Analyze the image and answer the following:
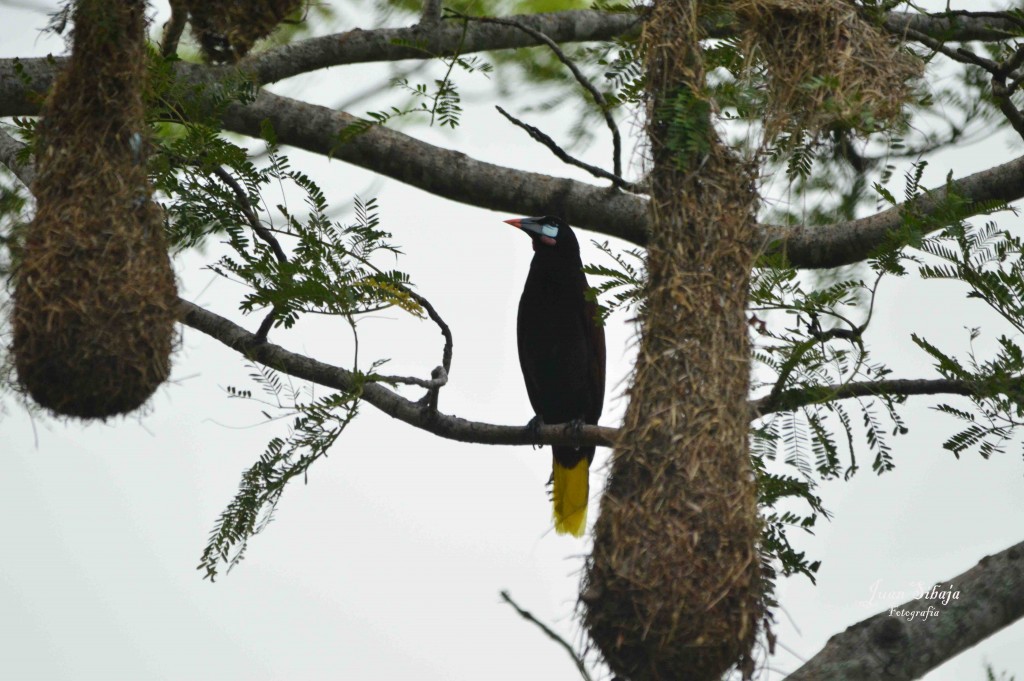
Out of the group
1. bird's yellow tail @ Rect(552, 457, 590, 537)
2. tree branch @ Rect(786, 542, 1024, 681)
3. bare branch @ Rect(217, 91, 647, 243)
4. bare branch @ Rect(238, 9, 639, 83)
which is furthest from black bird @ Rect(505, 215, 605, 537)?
tree branch @ Rect(786, 542, 1024, 681)

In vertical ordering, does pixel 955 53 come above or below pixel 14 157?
below

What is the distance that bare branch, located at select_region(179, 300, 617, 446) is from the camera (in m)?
2.95

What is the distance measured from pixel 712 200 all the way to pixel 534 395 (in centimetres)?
219

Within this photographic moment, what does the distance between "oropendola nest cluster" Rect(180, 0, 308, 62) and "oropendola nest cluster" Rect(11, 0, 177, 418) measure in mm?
390

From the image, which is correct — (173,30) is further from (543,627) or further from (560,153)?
(543,627)

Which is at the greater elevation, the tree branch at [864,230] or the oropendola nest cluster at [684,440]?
the tree branch at [864,230]

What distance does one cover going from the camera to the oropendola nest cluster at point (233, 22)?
2.65 metres

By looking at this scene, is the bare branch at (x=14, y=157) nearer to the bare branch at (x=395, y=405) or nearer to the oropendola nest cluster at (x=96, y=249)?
the oropendola nest cluster at (x=96, y=249)

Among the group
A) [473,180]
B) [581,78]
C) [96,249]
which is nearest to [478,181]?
[473,180]

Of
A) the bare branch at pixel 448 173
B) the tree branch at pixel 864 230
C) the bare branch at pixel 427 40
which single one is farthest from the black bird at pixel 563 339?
the tree branch at pixel 864 230

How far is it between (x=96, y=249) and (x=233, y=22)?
2.53 feet

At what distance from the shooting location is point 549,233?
13.0 feet

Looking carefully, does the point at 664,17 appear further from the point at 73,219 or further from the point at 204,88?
the point at 73,219

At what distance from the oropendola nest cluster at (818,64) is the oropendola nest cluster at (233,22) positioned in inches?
41.4
